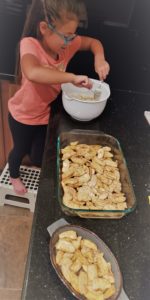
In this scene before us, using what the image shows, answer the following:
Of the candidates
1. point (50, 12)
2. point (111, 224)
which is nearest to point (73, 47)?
point (50, 12)

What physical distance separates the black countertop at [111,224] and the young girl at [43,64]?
9cm

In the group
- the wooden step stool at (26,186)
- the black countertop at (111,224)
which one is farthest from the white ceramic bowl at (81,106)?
the wooden step stool at (26,186)

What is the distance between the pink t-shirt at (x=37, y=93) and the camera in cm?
96

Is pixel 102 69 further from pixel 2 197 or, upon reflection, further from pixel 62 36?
pixel 2 197

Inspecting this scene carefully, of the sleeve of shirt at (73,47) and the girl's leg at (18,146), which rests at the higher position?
the sleeve of shirt at (73,47)

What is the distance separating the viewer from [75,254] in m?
0.65

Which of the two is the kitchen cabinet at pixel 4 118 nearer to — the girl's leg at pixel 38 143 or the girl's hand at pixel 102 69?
the girl's leg at pixel 38 143

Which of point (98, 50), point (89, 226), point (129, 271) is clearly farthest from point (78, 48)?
point (129, 271)

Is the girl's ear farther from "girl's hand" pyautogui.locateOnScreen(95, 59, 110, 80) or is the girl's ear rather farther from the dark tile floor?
the dark tile floor

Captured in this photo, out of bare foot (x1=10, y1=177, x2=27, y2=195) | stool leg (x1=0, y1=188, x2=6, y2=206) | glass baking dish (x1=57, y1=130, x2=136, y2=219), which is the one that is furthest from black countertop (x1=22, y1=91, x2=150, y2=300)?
stool leg (x1=0, y1=188, x2=6, y2=206)

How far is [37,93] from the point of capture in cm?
106

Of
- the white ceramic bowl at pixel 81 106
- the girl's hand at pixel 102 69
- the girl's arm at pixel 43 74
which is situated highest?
the girl's arm at pixel 43 74

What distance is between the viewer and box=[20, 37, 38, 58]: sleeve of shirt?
913 mm

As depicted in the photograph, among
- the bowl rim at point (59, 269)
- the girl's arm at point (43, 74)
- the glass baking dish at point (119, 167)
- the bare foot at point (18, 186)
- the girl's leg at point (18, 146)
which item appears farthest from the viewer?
the bare foot at point (18, 186)
